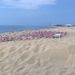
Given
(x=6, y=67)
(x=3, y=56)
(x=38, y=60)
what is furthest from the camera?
(x=3, y=56)

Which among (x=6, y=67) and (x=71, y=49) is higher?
(x=71, y=49)

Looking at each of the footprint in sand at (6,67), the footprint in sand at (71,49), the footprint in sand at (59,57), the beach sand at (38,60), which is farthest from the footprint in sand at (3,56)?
the footprint in sand at (71,49)

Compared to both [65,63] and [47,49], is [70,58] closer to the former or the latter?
[65,63]

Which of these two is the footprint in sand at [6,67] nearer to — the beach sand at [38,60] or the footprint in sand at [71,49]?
the beach sand at [38,60]

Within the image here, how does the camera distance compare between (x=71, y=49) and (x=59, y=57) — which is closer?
(x=59, y=57)

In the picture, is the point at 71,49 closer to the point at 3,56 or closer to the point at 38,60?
the point at 38,60

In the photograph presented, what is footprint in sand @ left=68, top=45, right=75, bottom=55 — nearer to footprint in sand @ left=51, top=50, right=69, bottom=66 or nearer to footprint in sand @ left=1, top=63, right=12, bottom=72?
footprint in sand @ left=51, top=50, right=69, bottom=66

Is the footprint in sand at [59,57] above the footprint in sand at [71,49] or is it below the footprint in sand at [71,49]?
below

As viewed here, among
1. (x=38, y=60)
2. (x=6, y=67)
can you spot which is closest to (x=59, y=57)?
(x=38, y=60)

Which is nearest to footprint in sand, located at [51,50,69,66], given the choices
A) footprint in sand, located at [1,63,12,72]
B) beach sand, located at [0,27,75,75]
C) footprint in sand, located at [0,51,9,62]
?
beach sand, located at [0,27,75,75]

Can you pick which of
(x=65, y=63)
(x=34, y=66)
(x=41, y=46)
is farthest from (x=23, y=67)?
(x=41, y=46)

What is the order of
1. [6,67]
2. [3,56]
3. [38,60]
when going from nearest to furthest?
[6,67] → [38,60] → [3,56]

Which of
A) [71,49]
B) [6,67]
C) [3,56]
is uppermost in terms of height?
[71,49]
